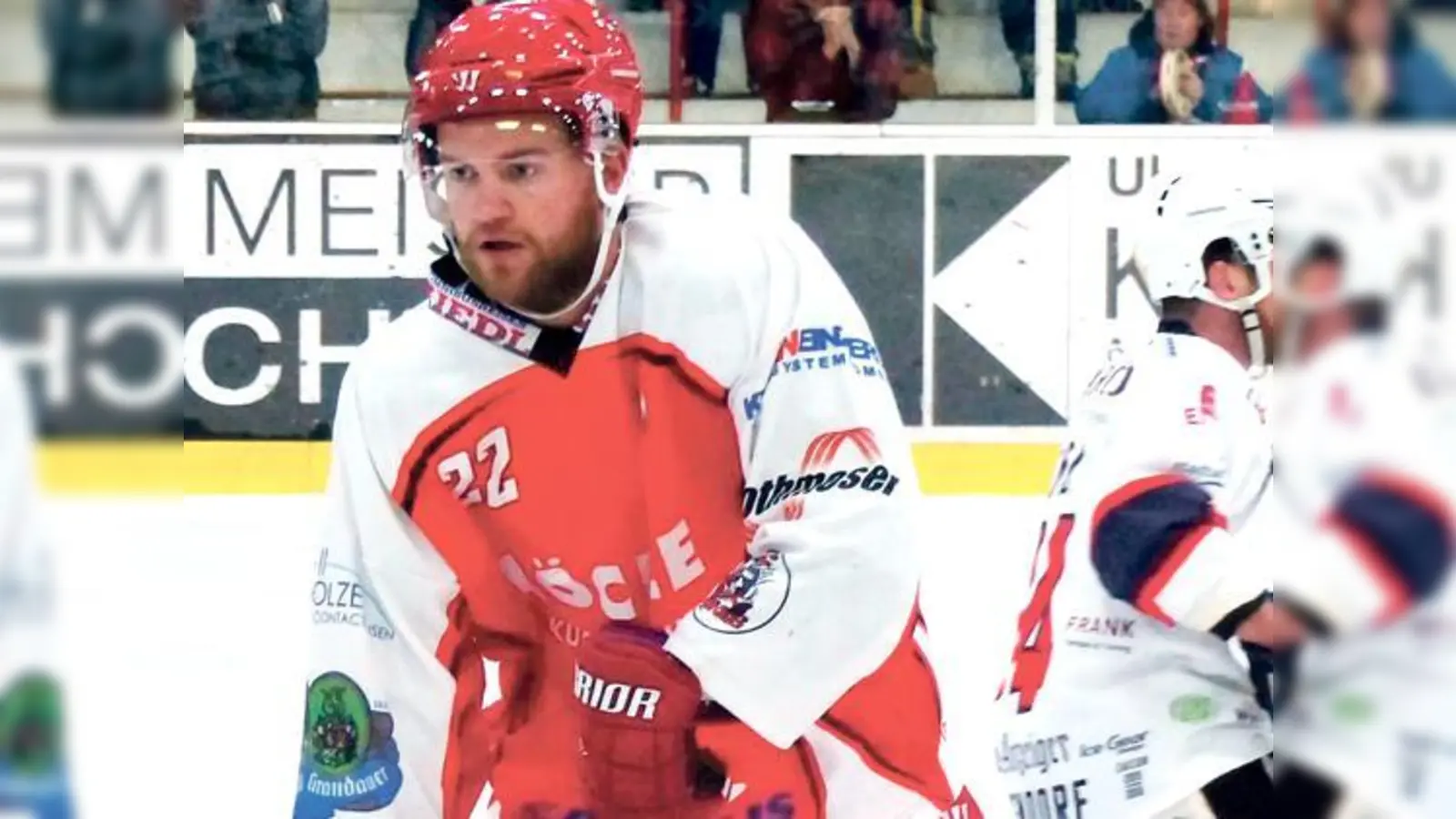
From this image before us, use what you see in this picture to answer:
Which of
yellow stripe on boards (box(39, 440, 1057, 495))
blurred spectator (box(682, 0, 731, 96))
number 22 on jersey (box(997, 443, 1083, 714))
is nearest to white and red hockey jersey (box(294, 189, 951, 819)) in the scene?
number 22 on jersey (box(997, 443, 1083, 714))

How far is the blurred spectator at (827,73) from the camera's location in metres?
4.06

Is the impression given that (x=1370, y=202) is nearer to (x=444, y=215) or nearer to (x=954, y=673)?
(x=444, y=215)

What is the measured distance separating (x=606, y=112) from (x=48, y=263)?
0.68 metres

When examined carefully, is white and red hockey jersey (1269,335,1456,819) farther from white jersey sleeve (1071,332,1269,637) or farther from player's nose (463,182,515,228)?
white jersey sleeve (1071,332,1269,637)

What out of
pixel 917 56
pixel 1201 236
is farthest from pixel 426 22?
pixel 1201 236

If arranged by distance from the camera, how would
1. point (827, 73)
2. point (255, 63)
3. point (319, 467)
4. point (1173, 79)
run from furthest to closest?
point (827, 73) → point (1173, 79) → point (255, 63) → point (319, 467)

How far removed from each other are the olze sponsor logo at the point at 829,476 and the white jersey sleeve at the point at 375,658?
0.95ft

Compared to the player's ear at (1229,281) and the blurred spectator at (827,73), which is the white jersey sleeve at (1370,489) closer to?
the player's ear at (1229,281)

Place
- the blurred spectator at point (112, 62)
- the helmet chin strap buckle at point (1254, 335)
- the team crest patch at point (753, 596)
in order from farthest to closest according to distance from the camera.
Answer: the helmet chin strap buckle at point (1254, 335)
the team crest patch at point (753, 596)
the blurred spectator at point (112, 62)

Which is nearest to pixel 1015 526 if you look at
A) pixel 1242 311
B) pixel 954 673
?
pixel 954 673

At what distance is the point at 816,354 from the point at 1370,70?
806mm

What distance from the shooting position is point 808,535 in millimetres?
1408

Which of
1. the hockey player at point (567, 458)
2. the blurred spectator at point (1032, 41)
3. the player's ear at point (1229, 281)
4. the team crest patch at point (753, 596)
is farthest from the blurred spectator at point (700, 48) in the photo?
the team crest patch at point (753, 596)

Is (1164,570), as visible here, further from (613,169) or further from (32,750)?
(32,750)
